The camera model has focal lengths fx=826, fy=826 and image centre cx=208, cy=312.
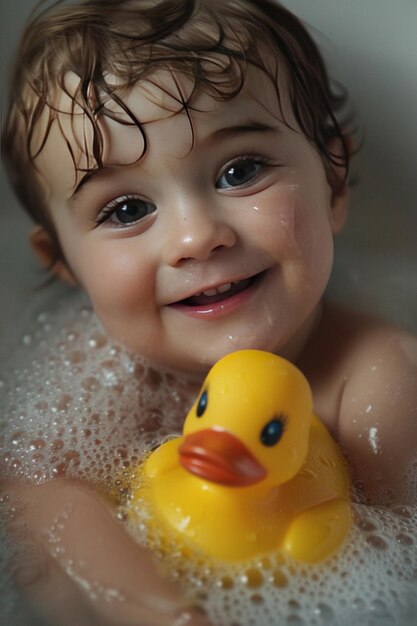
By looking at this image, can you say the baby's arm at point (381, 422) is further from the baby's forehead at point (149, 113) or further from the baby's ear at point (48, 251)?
the baby's ear at point (48, 251)

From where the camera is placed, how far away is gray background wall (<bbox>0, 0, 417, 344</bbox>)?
62.6 inches

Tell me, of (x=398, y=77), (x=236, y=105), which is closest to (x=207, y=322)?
(x=236, y=105)

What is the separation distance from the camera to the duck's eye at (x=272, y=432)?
92cm

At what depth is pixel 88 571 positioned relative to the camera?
1.05 metres

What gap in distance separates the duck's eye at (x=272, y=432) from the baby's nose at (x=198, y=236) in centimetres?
28

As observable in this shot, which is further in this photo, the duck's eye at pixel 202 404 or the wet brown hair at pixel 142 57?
the wet brown hair at pixel 142 57

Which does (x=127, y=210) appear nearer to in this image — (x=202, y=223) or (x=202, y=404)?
(x=202, y=223)

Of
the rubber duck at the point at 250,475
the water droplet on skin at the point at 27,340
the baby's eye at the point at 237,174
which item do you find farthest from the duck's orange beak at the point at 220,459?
the water droplet on skin at the point at 27,340

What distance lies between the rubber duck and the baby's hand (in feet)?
0.22

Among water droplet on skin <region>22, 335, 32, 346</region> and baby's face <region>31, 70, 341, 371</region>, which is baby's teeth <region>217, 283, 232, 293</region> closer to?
baby's face <region>31, 70, 341, 371</region>

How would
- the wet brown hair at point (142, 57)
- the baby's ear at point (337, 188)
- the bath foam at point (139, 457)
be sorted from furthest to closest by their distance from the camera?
the baby's ear at point (337, 188), the wet brown hair at point (142, 57), the bath foam at point (139, 457)

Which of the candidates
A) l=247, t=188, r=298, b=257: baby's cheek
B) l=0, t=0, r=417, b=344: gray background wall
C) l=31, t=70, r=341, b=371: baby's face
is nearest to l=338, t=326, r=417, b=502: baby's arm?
A: l=31, t=70, r=341, b=371: baby's face

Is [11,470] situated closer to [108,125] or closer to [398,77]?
[108,125]

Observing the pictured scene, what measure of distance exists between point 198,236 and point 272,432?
302 millimetres
